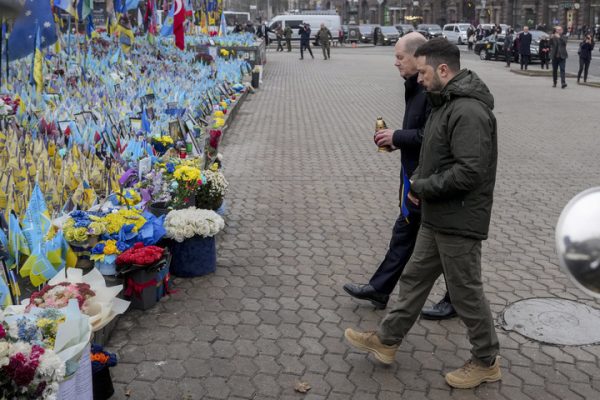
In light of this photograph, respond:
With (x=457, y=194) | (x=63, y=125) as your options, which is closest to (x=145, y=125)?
(x=63, y=125)

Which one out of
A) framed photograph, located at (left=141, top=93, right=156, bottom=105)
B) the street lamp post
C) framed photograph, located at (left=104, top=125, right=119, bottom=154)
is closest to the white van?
the street lamp post

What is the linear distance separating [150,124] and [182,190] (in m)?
2.81

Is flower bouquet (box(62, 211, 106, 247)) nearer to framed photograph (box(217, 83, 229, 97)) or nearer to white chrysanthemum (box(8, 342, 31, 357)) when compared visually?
white chrysanthemum (box(8, 342, 31, 357))

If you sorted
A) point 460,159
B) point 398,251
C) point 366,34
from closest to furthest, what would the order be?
point 460,159, point 398,251, point 366,34

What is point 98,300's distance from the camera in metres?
3.85

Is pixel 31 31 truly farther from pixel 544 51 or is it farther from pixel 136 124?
pixel 544 51

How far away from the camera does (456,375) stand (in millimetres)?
3898

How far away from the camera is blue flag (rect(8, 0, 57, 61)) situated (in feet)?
21.8

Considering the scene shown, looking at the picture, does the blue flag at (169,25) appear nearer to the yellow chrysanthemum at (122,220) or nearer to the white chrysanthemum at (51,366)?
the yellow chrysanthemum at (122,220)

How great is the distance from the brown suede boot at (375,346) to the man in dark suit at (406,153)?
71cm

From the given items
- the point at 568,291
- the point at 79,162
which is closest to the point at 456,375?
the point at 568,291

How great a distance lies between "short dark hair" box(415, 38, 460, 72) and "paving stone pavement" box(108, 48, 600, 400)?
179 cm

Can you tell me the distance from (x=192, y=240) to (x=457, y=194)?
249 centimetres

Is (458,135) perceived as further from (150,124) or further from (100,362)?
(150,124)
